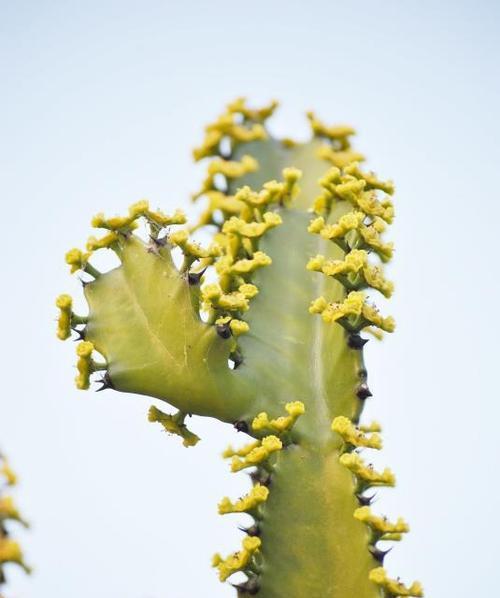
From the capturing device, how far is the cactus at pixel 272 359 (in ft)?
11.2

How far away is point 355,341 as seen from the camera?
3.75 m

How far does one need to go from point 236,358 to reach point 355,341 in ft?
1.59

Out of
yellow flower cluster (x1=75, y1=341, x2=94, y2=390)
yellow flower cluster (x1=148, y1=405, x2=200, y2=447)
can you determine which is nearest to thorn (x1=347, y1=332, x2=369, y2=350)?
yellow flower cluster (x1=148, y1=405, x2=200, y2=447)

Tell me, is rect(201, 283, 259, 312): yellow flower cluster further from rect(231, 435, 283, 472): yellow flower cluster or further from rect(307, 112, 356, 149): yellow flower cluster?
rect(307, 112, 356, 149): yellow flower cluster

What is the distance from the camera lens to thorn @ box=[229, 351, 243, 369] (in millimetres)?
3814

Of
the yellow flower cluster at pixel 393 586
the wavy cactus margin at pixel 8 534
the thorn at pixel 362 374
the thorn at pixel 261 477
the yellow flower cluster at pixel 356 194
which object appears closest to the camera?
the wavy cactus margin at pixel 8 534

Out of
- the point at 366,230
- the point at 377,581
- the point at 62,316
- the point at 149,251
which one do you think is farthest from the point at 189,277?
the point at 377,581

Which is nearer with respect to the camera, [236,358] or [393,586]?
[393,586]

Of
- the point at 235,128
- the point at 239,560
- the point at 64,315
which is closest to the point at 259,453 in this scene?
the point at 239,560

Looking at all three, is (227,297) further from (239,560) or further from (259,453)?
(239,560)

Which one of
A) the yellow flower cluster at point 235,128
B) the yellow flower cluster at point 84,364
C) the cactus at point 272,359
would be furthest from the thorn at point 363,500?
the yellow flower cluster at point 235,128

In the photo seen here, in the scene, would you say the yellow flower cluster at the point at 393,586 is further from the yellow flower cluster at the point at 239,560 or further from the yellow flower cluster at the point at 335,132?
the yellow flower cluster at the point at 335,132

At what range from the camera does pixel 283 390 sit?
378cm

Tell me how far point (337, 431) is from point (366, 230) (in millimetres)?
876
